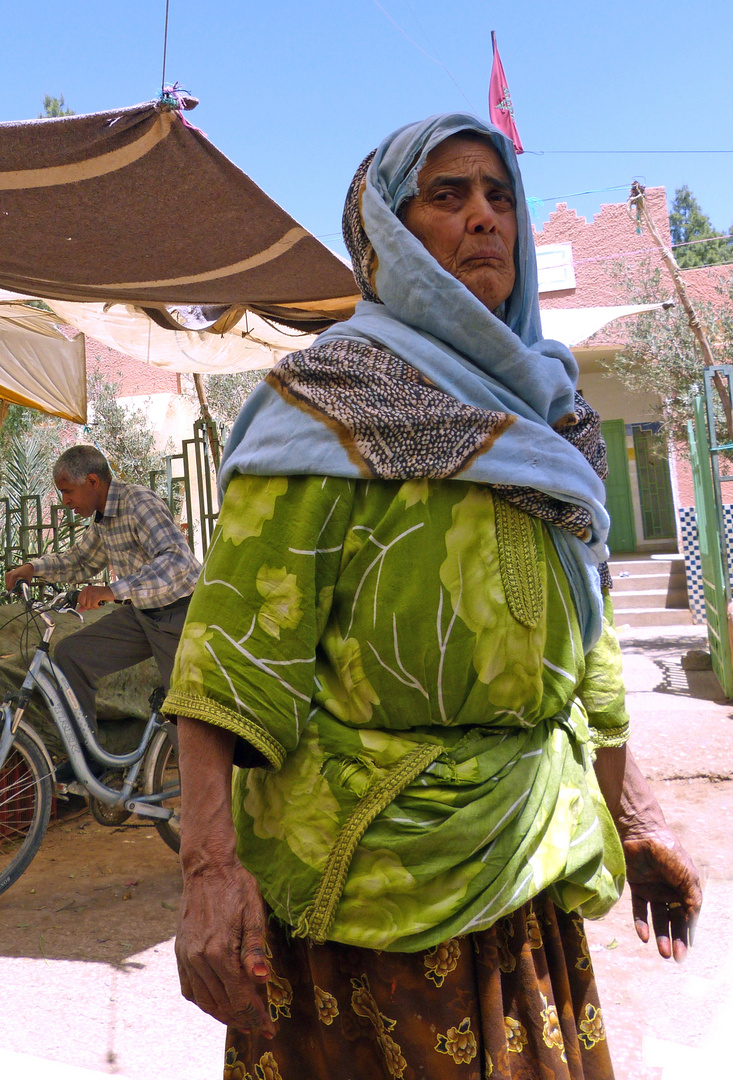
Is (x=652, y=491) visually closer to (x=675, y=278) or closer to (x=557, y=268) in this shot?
(x=557, y=268)

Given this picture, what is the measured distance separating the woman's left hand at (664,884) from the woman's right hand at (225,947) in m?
0.78

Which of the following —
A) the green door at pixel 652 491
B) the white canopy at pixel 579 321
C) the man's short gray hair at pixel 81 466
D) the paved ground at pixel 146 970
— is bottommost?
the paved ground at pixel 146 970

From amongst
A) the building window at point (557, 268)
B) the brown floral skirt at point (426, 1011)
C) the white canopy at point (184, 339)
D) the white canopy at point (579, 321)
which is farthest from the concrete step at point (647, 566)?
the brown floral skirt at point (426, 1011)

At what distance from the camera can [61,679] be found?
4.21 meters

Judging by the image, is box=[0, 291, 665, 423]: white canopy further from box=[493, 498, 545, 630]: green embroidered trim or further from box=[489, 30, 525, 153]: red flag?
box=[489, 30, 525, 153]: red flag

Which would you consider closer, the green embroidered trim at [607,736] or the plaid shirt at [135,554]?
the green embroidered trim at [607,736]

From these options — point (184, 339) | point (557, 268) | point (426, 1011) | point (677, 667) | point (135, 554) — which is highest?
point (557, 268)

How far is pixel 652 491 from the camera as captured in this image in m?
15.5

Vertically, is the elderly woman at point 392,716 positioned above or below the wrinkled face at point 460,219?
below

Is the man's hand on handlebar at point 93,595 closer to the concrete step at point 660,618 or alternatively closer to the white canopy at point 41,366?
the white canopy at point 41,366

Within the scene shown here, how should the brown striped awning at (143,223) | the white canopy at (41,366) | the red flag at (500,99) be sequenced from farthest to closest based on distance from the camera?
1. the red flag at (500,99)
2. the white canopy at (41,366)
3. the brown striped awning at (143,223)

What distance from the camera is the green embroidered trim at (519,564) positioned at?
115 cm

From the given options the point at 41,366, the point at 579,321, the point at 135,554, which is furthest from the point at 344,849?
the point at 579,321

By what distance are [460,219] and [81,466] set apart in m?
3.56
